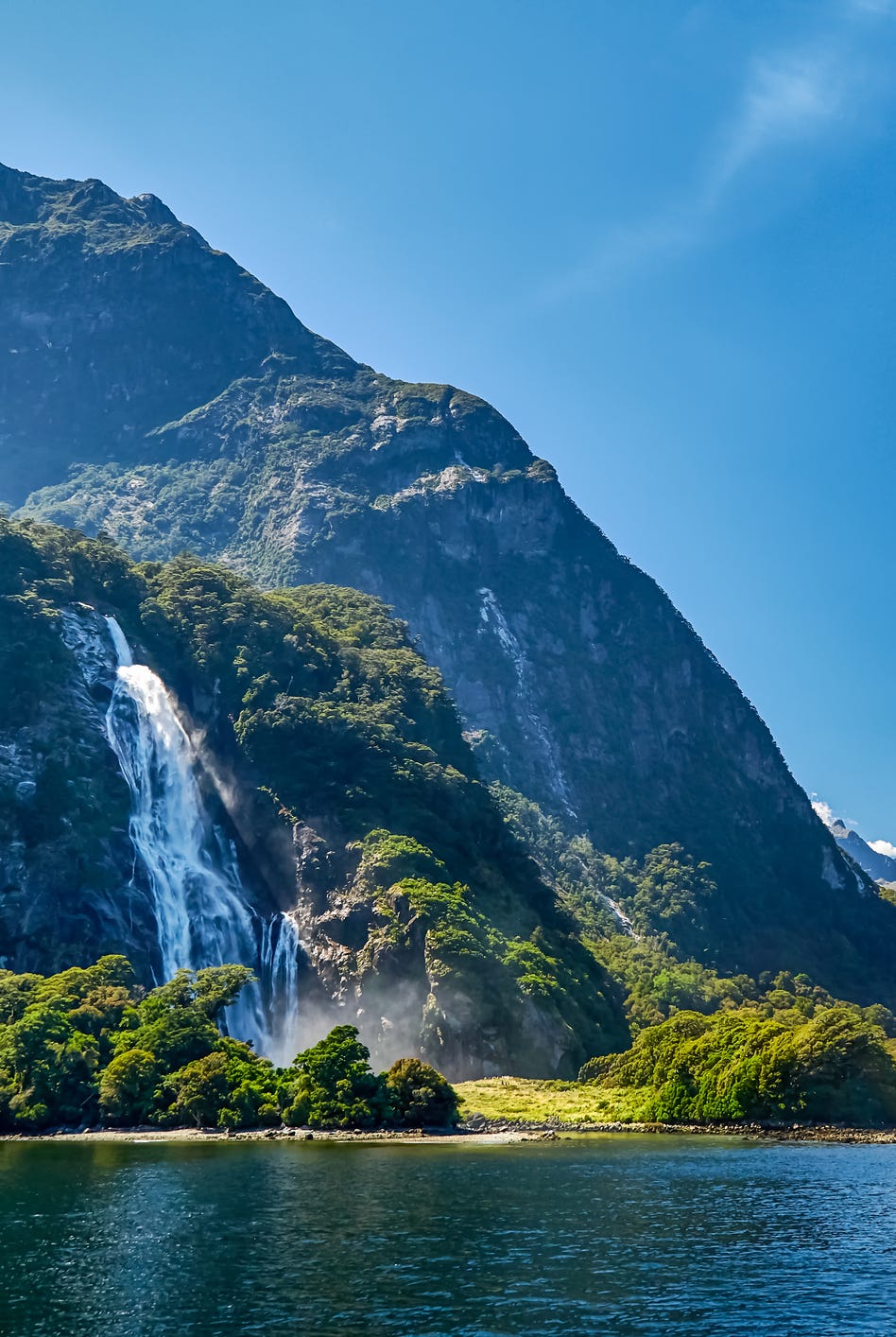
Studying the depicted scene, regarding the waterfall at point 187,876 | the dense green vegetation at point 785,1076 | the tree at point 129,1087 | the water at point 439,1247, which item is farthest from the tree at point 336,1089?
the waterfall at point 187,876

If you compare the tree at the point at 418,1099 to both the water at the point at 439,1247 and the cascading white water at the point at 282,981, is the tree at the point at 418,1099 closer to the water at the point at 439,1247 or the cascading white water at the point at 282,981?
the water at the point at 439,1247

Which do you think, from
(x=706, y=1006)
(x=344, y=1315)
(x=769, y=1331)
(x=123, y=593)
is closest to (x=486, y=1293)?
(x=344, y=1315)

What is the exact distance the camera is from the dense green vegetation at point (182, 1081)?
255 ft

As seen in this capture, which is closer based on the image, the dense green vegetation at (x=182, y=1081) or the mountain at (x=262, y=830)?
the dense green vegetation at (x=182, y=1081)

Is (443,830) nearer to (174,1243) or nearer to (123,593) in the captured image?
(123,593)

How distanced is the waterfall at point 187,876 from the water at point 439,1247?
49901 mm

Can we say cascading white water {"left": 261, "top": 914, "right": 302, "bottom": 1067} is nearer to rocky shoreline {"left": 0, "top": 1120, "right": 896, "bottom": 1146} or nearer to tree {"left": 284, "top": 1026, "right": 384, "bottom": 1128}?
tree {"left": 284, "top": 1026, "right": 384, "bottom": 1128}

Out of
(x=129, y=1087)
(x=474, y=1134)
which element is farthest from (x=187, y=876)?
(x=474, y=1134)

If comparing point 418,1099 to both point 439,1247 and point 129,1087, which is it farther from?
point 439,1247

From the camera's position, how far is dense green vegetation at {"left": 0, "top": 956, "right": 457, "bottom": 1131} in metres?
77.8

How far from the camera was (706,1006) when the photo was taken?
16962 centimetres

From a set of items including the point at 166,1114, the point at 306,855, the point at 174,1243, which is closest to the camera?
the point at 174,1243

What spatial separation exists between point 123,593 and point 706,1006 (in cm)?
9749

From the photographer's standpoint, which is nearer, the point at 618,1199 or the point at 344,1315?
the point at 344,1315
